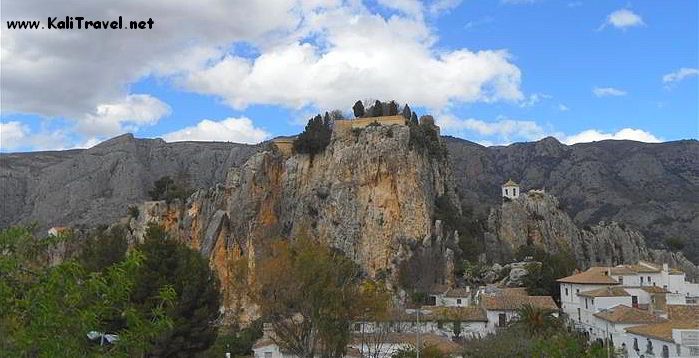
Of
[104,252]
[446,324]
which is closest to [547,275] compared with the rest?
[446,324]

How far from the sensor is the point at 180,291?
3177 centimetres

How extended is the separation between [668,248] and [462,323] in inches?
2150

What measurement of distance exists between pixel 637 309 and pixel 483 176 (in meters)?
106

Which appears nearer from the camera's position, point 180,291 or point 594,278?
point 180,291

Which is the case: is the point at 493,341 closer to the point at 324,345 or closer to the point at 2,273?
the point at 324,345

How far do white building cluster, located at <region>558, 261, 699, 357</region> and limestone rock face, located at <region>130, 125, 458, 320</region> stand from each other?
66.6 feet

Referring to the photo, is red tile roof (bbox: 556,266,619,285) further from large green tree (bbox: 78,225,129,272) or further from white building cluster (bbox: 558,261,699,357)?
large green tree (bbox: 78,225,129,272)

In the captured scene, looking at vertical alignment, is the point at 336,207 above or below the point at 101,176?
below

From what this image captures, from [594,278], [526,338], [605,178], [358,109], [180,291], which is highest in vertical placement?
[358,109]

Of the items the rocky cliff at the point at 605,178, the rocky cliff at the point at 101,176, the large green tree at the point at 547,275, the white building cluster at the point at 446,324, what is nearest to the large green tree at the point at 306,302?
the white building cluster at the point at 446,324

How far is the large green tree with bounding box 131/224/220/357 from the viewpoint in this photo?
30.4m

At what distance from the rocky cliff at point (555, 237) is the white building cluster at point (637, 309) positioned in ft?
78.8

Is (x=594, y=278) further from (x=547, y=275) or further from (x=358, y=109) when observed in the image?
(x=358, y=109)

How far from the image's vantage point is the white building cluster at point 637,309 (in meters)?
32.4
